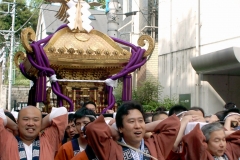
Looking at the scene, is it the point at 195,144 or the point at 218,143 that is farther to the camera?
the point at 218,143

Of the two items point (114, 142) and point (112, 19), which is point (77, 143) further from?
point (112, 19)

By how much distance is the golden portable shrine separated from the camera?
22.9ft

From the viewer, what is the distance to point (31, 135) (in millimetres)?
3219

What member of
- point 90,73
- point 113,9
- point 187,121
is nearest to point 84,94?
point 90,73

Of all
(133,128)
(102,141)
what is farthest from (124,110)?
(102,141)

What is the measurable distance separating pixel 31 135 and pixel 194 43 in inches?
367

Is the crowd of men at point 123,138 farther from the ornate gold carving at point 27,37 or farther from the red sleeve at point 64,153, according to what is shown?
the ornate gold carving at point 27,37

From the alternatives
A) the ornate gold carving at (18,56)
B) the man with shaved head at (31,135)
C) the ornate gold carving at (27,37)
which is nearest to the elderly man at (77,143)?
the man with shaved head at (31,135)

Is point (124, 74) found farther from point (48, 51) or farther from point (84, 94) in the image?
point (48, 51)

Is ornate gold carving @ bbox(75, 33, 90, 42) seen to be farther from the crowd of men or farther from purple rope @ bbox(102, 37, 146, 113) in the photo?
the crowd of men

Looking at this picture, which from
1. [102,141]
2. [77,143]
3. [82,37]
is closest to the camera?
[102,141]

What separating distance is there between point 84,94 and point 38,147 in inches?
173

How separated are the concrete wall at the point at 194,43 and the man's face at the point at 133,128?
7.88 m

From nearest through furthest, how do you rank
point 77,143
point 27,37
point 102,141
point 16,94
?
point 102,141 < point 77,143 < point 27,37 < point 16,94
